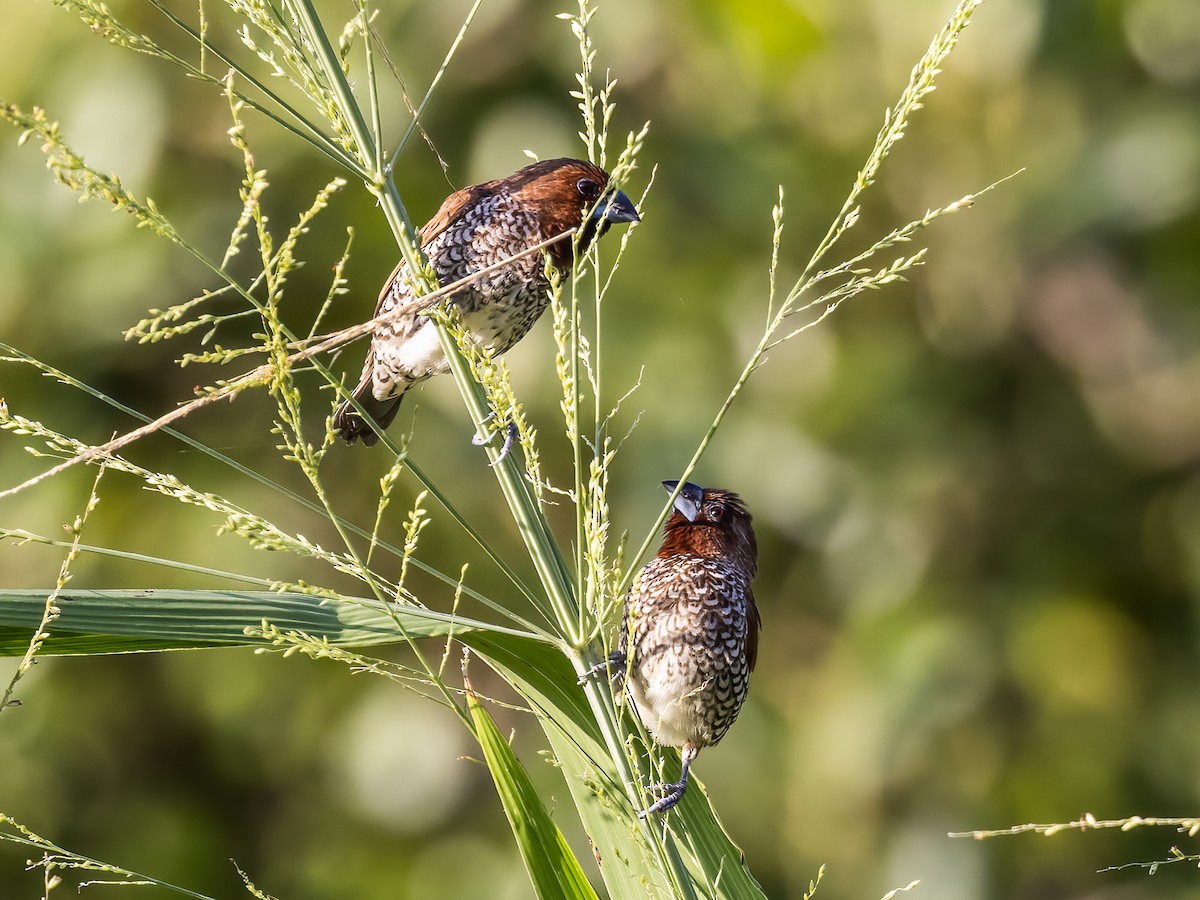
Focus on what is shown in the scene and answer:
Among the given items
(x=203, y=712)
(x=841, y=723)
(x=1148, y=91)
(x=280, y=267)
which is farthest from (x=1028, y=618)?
(x=280, y=267)

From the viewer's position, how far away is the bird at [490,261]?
2.66 metres

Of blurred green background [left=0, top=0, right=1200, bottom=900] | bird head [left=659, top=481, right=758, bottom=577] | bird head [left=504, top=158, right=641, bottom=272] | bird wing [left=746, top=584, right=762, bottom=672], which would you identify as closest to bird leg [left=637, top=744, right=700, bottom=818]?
bird wing [left=746, top=584, right=762, bottom=672]

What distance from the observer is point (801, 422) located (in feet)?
15.9

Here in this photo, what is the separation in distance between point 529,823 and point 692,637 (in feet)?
3.76

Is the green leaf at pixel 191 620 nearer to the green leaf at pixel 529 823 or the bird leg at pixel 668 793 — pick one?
the green leaf at pixel 529 823

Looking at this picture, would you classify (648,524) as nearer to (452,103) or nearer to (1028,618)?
(1028,618)

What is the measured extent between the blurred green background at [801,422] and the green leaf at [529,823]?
2.91 metres

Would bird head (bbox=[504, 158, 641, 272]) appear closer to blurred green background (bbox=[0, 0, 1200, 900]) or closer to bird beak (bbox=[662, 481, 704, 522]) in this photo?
bird beak (bbox=[662, 481, 704, 522])

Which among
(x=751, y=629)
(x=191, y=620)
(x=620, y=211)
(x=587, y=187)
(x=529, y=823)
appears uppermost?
(x=587, y=187)

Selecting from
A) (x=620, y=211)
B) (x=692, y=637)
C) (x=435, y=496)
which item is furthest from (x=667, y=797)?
(x=620, y=211)

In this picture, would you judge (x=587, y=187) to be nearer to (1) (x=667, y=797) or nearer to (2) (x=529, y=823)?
(1) (x=667, y=797)

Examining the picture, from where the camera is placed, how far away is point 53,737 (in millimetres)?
5223

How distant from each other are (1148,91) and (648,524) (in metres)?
2.41

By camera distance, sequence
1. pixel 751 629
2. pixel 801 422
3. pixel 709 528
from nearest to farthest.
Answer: pixel 751 629
pixel 709 528
pixel 801 422
